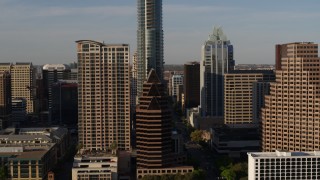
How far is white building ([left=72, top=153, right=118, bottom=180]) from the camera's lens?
79.8 metres

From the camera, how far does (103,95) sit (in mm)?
94000

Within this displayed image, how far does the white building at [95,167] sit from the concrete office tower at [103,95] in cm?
1007

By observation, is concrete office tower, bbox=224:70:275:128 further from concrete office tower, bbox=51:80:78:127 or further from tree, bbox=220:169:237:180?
tree, bbox=220:169:237:180

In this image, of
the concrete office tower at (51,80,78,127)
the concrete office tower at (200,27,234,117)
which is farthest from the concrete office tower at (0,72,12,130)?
the concrete office tower at (200,27,234,117)

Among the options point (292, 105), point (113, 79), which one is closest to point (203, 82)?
point (113, 79)

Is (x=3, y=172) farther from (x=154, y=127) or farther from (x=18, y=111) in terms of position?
(x=18, y=111)

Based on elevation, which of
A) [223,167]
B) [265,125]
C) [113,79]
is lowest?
[223,167]

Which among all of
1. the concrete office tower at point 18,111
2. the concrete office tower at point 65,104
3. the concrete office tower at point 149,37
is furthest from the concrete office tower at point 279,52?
the concrete office tower at point 18,111

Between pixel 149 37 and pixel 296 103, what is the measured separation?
72.3 meters

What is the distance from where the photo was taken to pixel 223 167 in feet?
278

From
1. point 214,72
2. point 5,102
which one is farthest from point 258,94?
point 5,102

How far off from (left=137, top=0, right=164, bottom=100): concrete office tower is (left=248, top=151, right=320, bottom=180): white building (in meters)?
83.6

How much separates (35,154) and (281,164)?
38524 millimetres

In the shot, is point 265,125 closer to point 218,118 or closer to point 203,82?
point 218,118
